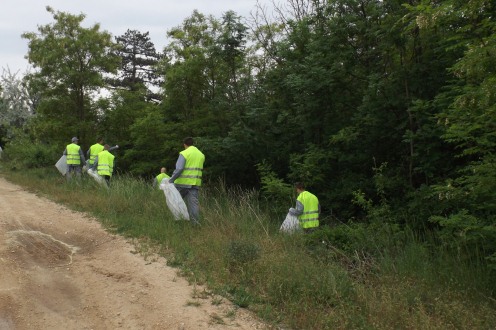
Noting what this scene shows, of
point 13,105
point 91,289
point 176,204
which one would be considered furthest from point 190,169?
point 13,105

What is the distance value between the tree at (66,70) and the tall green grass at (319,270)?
9269 mm

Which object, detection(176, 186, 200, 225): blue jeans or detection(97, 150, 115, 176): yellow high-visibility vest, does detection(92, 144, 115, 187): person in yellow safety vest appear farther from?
detection(176, 186, 200, 225): blue jeans

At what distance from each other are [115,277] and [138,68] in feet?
144

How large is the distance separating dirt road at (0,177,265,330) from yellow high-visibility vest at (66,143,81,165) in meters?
6.17

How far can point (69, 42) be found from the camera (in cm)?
1711

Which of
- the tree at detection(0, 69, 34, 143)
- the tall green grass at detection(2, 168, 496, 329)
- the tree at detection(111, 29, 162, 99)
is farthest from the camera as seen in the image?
the tree at detection(111, 29, 162, 99)

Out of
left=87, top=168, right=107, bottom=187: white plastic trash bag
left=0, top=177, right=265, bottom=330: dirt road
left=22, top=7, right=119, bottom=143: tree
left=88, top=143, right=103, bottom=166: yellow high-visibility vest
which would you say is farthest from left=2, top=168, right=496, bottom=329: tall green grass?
left=22, top=7, right=119, bottom=143: tree

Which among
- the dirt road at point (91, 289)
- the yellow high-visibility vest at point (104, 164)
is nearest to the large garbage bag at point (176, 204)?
the dirt road at point (91, 289)

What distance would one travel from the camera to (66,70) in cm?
1691

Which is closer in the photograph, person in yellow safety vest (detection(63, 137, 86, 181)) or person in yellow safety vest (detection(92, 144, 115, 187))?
person in yellow safety vest (detection(92, 144, 115, 187))

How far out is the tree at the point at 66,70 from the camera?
1712 centimetres

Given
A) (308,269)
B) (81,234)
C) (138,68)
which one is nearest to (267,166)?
(81,234)

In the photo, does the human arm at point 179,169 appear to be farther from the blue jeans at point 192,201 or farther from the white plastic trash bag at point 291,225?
the white plastic trash bag at point 291,225

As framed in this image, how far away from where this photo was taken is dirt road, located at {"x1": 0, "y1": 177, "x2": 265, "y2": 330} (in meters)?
4.52
